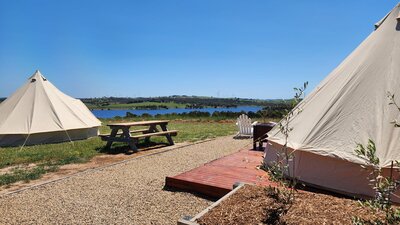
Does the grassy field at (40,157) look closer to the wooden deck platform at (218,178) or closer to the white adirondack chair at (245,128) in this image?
the wooden deck platform at (218,178)

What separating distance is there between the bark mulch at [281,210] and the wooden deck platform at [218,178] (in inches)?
57.6

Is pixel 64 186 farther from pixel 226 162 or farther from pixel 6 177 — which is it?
pixel 226 162

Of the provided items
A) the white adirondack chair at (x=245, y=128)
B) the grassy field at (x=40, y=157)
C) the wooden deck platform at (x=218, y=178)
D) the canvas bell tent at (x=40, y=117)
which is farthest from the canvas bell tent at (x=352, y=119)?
the canvas bell tent at (x=40, y=117)

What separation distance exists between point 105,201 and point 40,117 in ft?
31.2

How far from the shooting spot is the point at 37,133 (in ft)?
43.4

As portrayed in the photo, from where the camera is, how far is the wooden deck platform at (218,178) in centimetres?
600

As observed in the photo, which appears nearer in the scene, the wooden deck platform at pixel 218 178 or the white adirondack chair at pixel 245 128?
the wooden deck platform at pixel 218 178

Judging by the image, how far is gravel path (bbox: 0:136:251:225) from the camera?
5082 millimetres

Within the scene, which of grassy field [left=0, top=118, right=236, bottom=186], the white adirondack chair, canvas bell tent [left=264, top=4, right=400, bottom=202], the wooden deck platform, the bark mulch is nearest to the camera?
the bark mulch

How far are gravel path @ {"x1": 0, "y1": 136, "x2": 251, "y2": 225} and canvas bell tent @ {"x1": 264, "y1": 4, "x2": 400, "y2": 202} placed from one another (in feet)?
6.89

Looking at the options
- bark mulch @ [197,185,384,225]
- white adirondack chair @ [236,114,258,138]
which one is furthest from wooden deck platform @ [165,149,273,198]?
white adirondack chair @ [236,114,258,138]

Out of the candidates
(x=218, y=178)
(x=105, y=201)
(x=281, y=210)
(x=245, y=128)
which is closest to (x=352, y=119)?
(x=281, y=210)

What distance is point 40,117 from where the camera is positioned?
1372 centimetres

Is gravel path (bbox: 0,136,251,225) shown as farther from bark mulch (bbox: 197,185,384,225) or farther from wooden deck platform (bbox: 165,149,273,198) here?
bark mulch (bbox: 197,185,384,225)
